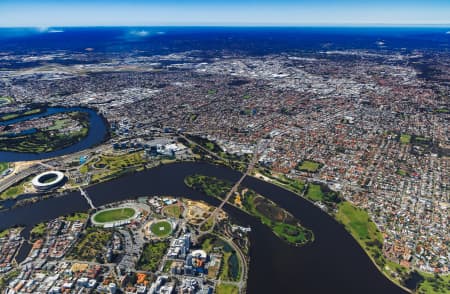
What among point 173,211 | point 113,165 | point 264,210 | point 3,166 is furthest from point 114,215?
point 3,166

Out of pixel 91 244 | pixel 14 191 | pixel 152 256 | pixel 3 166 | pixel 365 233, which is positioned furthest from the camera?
pixel 3 166

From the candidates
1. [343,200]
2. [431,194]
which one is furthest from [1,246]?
[431,194]

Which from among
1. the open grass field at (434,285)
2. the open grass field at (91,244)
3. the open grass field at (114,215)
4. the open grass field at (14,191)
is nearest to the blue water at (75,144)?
the open grass field at (14,191)

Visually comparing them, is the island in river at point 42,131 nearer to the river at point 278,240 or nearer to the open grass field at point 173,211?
the river at point 278,240

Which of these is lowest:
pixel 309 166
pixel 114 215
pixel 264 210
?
pixel 114 215

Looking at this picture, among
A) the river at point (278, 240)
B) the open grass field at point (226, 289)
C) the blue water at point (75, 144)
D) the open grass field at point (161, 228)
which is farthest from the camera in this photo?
the blue water at point (75, 144)

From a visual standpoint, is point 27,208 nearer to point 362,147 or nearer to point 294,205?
point 294,205

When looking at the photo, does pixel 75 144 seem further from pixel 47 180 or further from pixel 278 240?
pixel 278 240
